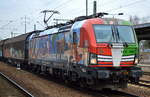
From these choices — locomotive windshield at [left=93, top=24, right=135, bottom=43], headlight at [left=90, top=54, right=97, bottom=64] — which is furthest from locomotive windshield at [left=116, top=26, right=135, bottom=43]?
headlight at [left=90, top=54, right=97, bottom=64]

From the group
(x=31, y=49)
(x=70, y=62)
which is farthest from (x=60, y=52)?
(x=31, y=49)

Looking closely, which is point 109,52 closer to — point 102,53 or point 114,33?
point 102,53

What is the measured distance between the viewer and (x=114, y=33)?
1153 centimetres

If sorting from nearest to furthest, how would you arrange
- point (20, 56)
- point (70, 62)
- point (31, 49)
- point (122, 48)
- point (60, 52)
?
point (122, 48)
point (70, 62)
point (60, 52)
point (31, 49)
point (20, 56)

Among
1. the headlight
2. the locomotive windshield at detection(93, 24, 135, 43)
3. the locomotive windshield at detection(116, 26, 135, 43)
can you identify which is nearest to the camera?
the headlight

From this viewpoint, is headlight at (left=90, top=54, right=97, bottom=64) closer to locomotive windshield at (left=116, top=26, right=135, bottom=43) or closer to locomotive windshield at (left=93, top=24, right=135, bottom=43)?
locomotive windshield at (left=93, top=24, right=135, bottom=43)

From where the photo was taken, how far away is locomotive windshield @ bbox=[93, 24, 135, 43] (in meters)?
11.3

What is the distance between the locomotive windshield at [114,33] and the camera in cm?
1126

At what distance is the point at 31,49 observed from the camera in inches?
820

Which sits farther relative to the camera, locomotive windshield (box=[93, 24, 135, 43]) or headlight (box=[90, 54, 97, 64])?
locomotive windshield (box=[93, 24, 135, 43])

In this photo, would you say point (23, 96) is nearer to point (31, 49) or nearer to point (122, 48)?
point (122, 48)

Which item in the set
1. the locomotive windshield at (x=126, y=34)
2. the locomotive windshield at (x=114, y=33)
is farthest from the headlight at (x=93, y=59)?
the locomotive windshield at (x=126, y=34)

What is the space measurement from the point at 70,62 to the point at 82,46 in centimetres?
157

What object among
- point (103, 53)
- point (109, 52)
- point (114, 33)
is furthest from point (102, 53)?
point (114, 33)
